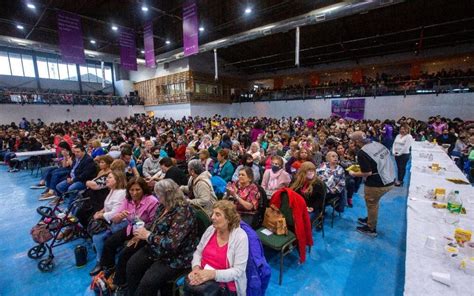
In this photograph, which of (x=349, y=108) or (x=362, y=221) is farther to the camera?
(x=349, y=108)

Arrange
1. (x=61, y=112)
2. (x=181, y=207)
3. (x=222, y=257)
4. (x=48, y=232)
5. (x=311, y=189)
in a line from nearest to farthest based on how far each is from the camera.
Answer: (x=222, y=257) < (x=181, y=207) < (x=48, y=232) < (x=311, y=189) < (x=61, y=112)

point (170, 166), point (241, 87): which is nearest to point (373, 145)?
point (170, 166)

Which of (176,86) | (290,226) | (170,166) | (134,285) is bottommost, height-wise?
(134,285)

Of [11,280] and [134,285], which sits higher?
[134,285]

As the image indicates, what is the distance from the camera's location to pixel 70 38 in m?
8.51

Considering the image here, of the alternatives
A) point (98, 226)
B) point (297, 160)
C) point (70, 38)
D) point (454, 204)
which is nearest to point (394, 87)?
point (297, 160)

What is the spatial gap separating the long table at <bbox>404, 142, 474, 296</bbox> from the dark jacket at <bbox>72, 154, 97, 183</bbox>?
15.2 feet

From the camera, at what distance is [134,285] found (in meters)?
2.16

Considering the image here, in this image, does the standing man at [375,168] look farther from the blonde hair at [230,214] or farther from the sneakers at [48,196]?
the sneakers at [48,196]

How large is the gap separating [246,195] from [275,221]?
20.1 inches

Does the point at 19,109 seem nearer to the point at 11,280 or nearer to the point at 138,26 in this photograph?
the point at 138,26

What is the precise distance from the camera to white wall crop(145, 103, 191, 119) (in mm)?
19297

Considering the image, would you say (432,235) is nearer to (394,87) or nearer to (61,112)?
→ (394,87)

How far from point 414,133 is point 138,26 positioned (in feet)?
51.5
